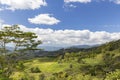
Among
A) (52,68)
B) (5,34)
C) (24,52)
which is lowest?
(52,68)

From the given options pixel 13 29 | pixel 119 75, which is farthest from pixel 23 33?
pixel 119 75

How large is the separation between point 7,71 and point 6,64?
2670 millimetres

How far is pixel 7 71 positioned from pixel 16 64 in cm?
399

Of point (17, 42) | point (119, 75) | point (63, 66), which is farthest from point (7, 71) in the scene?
point (63, 66)

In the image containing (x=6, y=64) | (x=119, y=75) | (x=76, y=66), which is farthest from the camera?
(x=76, y=66)

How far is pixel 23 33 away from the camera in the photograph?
214ft

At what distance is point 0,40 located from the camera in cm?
6388

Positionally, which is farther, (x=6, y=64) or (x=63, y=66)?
(x=63, y=66)

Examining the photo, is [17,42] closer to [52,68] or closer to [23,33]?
[23,33]

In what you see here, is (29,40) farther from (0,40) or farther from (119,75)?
(119,75)

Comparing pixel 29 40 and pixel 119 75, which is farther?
pixel 29 40

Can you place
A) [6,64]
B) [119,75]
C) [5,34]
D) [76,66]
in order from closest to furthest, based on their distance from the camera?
[119,75] → [5,34] → [6,64] → [76,66]

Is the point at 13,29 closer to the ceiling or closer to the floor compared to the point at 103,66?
closer to the ceiling

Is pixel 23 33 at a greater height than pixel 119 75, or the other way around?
pixel 23 33
